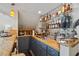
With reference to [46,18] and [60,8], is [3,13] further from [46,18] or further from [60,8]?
[60,8]

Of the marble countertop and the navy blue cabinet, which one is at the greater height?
the marble countertop

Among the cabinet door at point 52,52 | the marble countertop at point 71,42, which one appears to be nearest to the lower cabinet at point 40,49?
the cabinet door at point 52,52

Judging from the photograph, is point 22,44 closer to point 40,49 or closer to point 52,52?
point 40,49

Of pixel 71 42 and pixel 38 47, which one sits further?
pixel 38 47

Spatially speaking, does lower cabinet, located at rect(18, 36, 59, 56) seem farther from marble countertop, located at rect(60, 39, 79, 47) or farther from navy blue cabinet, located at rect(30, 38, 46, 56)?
marble countertop, located at rect(60, 39, 79, 47)

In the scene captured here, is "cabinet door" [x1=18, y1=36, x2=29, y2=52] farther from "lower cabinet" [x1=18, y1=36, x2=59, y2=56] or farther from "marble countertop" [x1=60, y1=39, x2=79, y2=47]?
"marble countertop" [x1=60, y1=39, x2=79, y2=47]

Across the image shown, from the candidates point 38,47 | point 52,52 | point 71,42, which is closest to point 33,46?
point 38,47

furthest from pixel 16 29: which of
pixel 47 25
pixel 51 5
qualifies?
pixel 51 5

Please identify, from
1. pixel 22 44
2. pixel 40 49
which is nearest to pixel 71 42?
pixel 40 49

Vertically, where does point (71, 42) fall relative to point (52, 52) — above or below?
above

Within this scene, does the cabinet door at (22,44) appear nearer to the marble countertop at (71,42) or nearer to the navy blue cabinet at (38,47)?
the navy blue cabinet at (38,47)

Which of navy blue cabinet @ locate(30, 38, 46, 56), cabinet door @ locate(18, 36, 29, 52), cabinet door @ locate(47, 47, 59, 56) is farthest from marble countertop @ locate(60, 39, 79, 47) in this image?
cabinet door @ locate(18, 36, 29, 52)

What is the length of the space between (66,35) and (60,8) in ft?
1.07

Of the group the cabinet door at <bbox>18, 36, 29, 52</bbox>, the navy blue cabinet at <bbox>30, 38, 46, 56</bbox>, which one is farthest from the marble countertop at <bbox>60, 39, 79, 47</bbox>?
the cabinet door at <bbox>18, 36, 29, 52</bbox>
